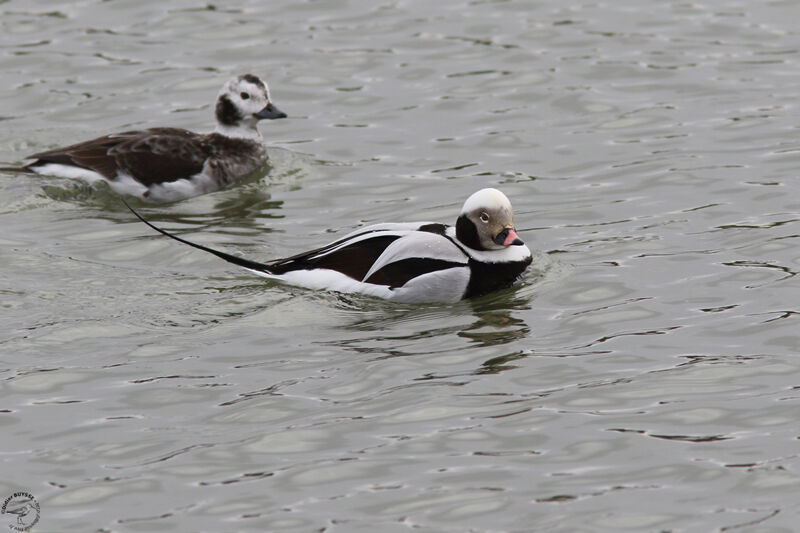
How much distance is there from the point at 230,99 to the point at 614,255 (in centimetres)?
479

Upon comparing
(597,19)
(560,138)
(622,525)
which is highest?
(597,19)

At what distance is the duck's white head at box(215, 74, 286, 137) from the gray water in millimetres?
575

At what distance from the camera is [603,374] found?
339 inches

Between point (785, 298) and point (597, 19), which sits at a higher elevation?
point (597, 19)

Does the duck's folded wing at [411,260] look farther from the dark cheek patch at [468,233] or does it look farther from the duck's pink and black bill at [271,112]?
the duck's pink and black bill at [271,112]

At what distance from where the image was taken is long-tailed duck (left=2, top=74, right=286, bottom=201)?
508 inches

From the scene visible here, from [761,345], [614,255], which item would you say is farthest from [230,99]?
[761,345]

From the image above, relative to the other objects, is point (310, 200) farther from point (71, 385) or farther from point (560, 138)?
point (71, 385)

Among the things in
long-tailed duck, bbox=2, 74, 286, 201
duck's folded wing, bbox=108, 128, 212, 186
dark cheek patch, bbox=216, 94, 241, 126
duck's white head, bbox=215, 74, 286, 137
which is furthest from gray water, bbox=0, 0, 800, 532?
dark cheek patch, bbox=216, 94, 241, 126

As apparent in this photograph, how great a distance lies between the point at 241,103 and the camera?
13.8 m

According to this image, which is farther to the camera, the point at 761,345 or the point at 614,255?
the point at 614,255
